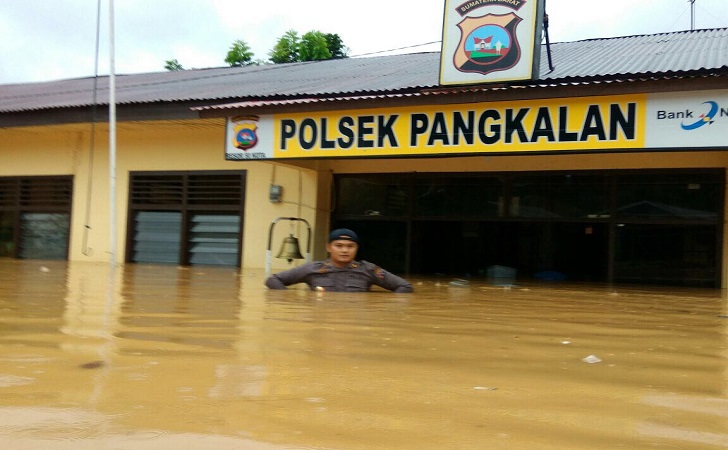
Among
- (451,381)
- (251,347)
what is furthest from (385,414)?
(251,347)

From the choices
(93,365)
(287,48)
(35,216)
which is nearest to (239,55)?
(287,48)

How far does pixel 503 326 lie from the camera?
15.7ft

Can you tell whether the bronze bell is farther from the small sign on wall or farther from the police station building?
the small sign on wall

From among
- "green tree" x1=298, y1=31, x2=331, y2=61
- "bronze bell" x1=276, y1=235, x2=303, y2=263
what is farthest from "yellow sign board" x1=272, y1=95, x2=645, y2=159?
"green tree" x1=298, y1=31, x2=331, y2=61

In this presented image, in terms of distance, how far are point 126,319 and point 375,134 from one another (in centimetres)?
663

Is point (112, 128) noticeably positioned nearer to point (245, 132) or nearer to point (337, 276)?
point (245, 132)

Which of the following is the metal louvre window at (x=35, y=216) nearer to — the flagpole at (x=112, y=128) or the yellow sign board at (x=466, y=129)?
the flagpole at (x=112, y=128)

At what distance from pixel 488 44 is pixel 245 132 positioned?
13.3 ft

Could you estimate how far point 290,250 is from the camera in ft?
40.9

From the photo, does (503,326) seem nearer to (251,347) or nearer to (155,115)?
(251,347)

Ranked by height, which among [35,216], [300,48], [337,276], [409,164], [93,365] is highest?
[300,48]

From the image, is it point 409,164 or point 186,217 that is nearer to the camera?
point 409,164

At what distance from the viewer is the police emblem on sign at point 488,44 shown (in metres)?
10.4

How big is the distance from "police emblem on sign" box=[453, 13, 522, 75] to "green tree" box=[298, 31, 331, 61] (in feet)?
68.7
